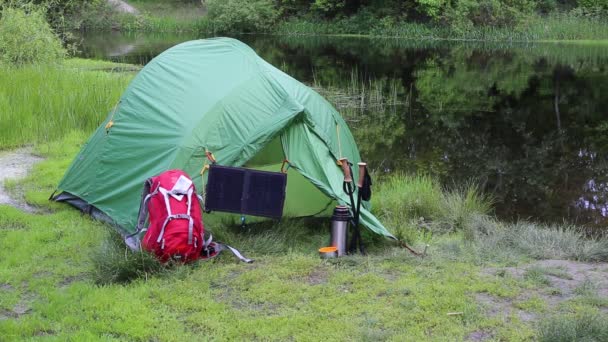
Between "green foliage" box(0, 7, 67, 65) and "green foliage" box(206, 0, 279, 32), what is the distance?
2344 centimetres

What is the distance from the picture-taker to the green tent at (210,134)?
6.08 m

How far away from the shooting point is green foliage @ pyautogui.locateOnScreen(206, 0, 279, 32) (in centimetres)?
3631

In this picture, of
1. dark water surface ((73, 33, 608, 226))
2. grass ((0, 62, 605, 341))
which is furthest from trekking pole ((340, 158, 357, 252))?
dark water surface ((73, 33, 608, 226))

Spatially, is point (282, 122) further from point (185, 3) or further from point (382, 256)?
point (185, 3)

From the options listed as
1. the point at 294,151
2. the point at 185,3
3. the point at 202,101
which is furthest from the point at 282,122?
the point at 185,3

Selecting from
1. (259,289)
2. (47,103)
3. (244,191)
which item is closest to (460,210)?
(244,191)

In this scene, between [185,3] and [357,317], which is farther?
[185,3]

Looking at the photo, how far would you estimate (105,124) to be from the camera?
6.96 meters

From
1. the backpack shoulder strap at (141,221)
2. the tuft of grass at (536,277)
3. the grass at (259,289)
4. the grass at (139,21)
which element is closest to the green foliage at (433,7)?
the grass at (139,21)

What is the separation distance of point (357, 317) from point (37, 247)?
2957mm

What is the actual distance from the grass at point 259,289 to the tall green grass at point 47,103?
11.2 ft

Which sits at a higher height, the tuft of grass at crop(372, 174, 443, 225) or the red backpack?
the red backpack

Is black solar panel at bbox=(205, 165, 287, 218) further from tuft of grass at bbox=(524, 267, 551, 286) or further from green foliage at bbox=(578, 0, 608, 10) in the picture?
green foliage at bbox=(578, 0, 608, 10)

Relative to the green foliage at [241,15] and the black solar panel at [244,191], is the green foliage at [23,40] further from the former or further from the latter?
the green foliage at [241,15]
